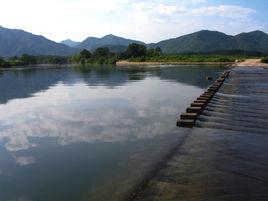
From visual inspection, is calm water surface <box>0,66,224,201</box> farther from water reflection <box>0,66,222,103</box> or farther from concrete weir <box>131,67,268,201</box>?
water reflection <box>0,66,222,103</box>

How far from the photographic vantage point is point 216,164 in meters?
13.7

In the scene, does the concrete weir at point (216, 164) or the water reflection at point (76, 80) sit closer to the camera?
the concrete weir at point (216, 164)

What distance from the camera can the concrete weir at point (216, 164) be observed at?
431 inches

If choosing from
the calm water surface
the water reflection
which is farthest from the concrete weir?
the water reflection

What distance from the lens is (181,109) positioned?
2823cm

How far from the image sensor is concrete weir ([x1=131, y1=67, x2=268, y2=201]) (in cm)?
1095

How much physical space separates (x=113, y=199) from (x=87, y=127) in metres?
10.9

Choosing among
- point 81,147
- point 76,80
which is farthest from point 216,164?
point 76,80

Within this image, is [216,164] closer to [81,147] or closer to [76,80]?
[81,147]

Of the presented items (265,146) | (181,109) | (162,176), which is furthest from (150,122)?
(162,176)

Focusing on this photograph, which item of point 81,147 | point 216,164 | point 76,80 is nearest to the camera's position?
point 216,164

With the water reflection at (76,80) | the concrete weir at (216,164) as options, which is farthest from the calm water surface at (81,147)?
the water reflection at (76,80)

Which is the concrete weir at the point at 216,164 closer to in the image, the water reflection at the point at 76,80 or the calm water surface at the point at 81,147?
the calm water surface at the point at 81,147

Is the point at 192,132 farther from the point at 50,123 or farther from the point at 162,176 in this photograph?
the point at 50,123
